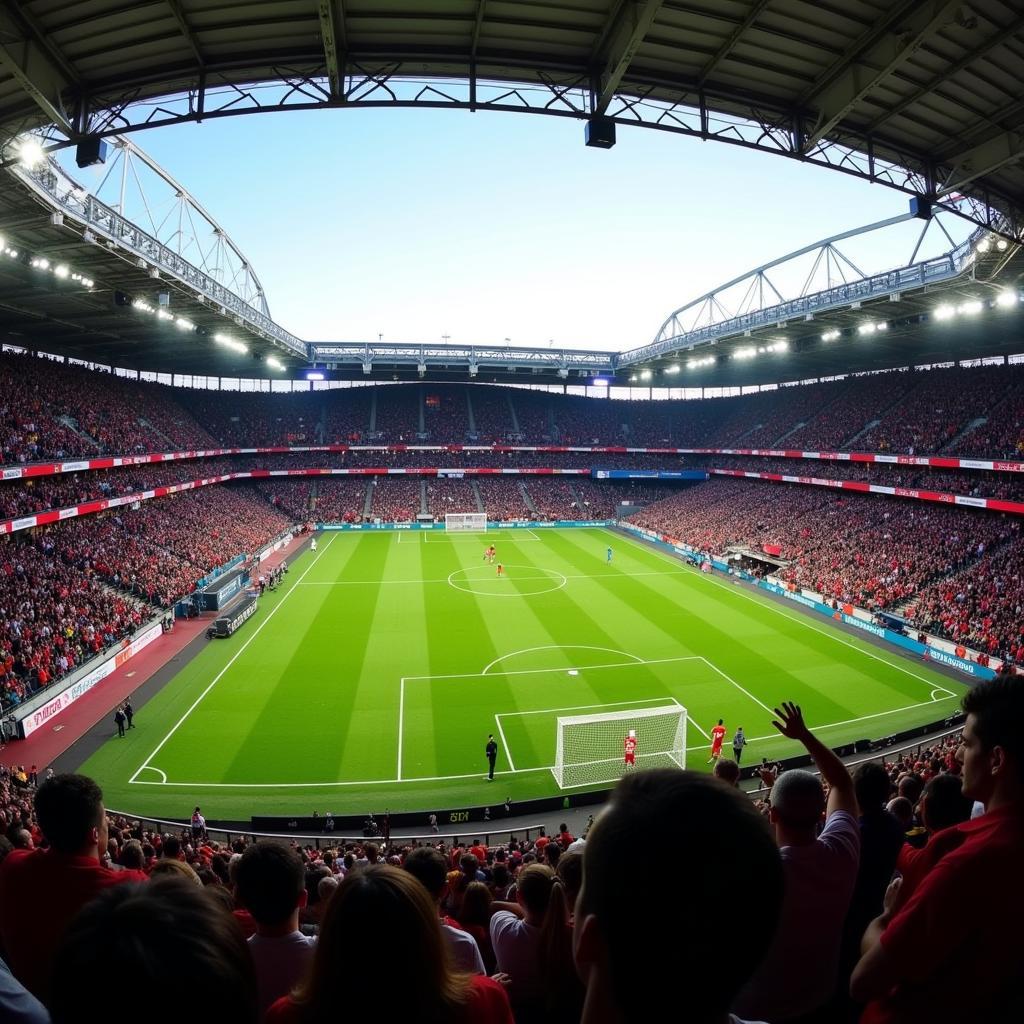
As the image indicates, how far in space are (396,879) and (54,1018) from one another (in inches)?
35.8

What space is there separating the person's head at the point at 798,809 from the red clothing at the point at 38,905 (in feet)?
10.9

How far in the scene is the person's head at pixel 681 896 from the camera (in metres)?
1.41

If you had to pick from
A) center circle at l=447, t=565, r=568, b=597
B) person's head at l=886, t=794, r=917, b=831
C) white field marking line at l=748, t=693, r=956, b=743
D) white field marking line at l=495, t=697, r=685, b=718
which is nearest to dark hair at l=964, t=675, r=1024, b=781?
person's head at l=886, t=794, r=917, b=831

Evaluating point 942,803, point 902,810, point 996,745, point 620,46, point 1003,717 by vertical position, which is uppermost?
point 620,46

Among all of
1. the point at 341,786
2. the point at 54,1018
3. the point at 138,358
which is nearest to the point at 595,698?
the point at 341,786

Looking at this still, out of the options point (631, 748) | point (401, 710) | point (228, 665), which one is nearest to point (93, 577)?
point (228, 665)

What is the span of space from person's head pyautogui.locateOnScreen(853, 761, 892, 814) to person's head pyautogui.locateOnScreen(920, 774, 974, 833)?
2.00ft

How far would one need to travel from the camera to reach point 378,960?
192 centimetres

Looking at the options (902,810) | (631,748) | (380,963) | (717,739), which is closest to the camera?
(380,963)

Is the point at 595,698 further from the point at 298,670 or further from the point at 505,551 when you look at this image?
the point at 505,551

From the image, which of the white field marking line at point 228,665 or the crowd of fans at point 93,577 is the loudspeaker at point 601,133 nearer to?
the white field marking line at point 228,665

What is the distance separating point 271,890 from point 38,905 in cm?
121

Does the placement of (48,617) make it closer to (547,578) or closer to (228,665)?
(228,665)

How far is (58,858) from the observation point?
3.56 m
